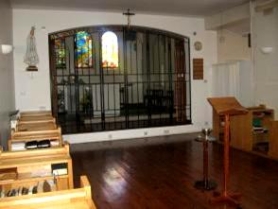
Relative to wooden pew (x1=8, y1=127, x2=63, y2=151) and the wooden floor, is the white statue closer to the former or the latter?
the wooden floor

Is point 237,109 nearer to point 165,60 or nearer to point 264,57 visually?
point 264,57

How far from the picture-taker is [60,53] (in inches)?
305

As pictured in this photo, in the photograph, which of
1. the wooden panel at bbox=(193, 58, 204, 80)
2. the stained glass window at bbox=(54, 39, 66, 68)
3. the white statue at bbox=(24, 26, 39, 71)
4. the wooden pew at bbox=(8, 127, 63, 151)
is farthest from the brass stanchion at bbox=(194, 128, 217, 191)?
the stained glass window at bbox=(54, 39, 66, 68)

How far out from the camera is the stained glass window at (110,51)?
8.38m

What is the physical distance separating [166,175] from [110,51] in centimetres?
479

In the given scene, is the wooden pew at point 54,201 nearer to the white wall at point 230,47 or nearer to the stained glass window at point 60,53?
the stained glass window at point 60,53

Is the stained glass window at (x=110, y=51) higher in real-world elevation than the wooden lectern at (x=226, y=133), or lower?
higher

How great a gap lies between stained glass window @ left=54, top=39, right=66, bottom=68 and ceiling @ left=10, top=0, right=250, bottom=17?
809 mm

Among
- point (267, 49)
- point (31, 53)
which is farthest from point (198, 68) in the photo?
point (31, 53)

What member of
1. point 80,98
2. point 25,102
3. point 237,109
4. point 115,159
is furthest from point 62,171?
point 80,98

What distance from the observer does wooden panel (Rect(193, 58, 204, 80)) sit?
846 centimetres

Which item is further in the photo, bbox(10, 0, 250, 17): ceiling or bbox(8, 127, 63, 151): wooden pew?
bbox(10, 0, 250, 17): ceiling

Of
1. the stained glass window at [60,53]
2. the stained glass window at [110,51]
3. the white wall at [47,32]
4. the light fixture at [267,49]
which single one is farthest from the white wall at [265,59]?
the stained glass window at [60,53]

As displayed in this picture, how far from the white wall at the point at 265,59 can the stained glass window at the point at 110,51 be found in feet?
11.7
